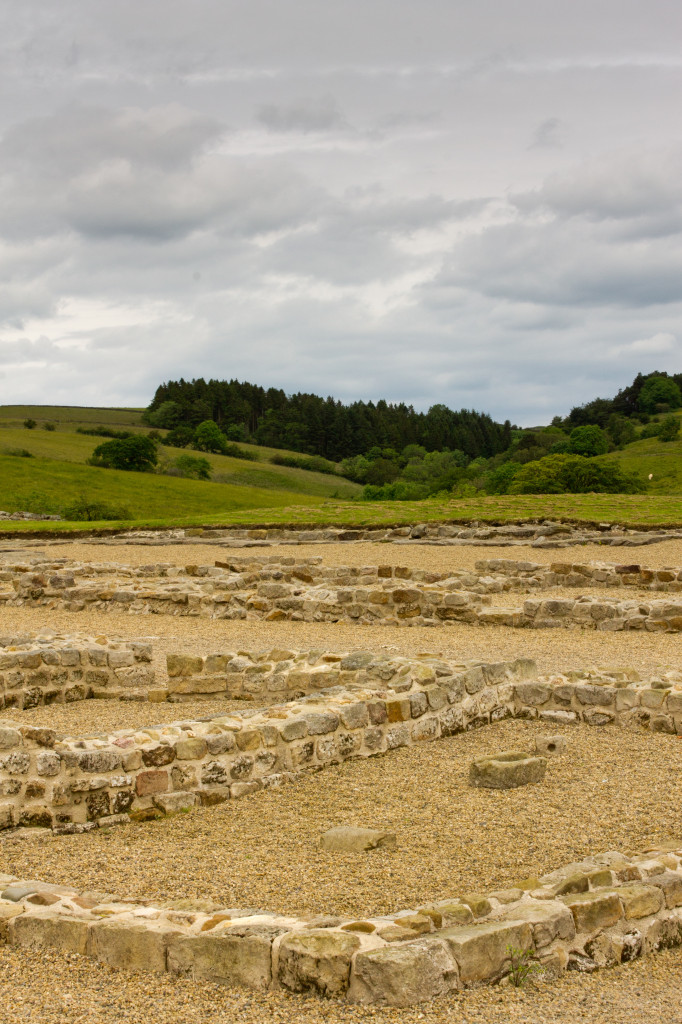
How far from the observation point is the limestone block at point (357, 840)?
5785 millimetres

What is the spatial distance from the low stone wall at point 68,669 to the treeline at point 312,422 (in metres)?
80.6

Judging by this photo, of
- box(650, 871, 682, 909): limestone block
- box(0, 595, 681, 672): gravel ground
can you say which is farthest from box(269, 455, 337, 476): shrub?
box(650, 871, 682, 909): limestone block

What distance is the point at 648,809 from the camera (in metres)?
6.26

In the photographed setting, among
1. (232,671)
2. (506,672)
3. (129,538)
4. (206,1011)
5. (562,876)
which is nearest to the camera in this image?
(206,1011)

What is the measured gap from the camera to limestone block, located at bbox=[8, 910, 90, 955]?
14.7ft

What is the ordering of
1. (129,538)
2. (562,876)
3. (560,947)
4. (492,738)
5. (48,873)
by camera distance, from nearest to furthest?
(560,947) → (562,876) → (48,873) → (492,738) → (129,538)

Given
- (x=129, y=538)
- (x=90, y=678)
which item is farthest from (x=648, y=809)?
(x=129, y=538)

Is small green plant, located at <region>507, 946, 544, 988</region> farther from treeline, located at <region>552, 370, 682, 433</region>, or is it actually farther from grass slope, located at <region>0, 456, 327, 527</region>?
treeline, located at <region>552, 370, 682, 433</region>

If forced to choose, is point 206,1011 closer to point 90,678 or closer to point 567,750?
A: point 567,750

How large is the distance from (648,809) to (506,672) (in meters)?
2.67

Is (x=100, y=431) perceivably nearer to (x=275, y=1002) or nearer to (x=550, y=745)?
(x=550, y=745)

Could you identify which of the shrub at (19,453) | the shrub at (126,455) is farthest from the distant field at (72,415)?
the shrub at (126,455)

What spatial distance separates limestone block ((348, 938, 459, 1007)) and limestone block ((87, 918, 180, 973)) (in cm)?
93

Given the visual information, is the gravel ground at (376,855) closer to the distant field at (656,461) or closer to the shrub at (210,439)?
the distant field at (656,461)
